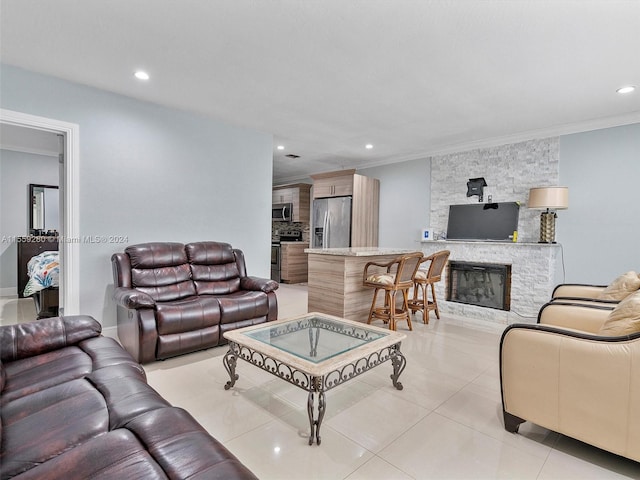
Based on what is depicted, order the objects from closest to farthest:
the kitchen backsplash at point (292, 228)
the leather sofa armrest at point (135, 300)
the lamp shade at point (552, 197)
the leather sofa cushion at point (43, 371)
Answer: the leather sofa cushion at point (43, 371), the leather sofa armrest at point (135, 300), the lamp shade at point (552, 197), the kitchen backsplash at point (292, 228)

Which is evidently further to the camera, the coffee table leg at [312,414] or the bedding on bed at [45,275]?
the bedding on bed at [45,275]

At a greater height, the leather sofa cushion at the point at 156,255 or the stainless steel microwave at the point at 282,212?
the stainless steel microwave at the point at 282,212

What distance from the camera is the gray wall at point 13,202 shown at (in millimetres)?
5566

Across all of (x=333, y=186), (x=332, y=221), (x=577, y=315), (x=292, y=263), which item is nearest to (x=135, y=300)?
(x=577, y=315)

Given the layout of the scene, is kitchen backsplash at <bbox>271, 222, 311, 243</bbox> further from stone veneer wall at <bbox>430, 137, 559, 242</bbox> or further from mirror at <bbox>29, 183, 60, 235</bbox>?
mirror at <bbox>29, 183, 60, 235</bbox>

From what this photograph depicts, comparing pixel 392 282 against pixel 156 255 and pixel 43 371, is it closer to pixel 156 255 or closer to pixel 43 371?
pixel 156 255

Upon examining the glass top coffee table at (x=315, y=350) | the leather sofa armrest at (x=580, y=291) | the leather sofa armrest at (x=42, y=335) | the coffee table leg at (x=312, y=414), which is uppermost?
the leather sofa armrest at (x=580, y=291)

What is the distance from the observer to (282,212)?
811cm

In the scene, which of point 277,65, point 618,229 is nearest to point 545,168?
point 618,229

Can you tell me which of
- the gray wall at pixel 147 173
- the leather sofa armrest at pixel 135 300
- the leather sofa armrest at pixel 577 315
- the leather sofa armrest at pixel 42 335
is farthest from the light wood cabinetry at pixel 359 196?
the leather sofa armrest at pixel 42 335

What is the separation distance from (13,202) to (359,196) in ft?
19.7

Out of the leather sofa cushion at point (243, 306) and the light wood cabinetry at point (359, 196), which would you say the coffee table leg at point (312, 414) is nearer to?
the leather sofa cushion at point (243, 306)

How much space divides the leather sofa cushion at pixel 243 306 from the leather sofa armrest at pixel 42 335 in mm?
1214

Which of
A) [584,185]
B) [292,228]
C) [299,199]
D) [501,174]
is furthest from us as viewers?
[292,228]
